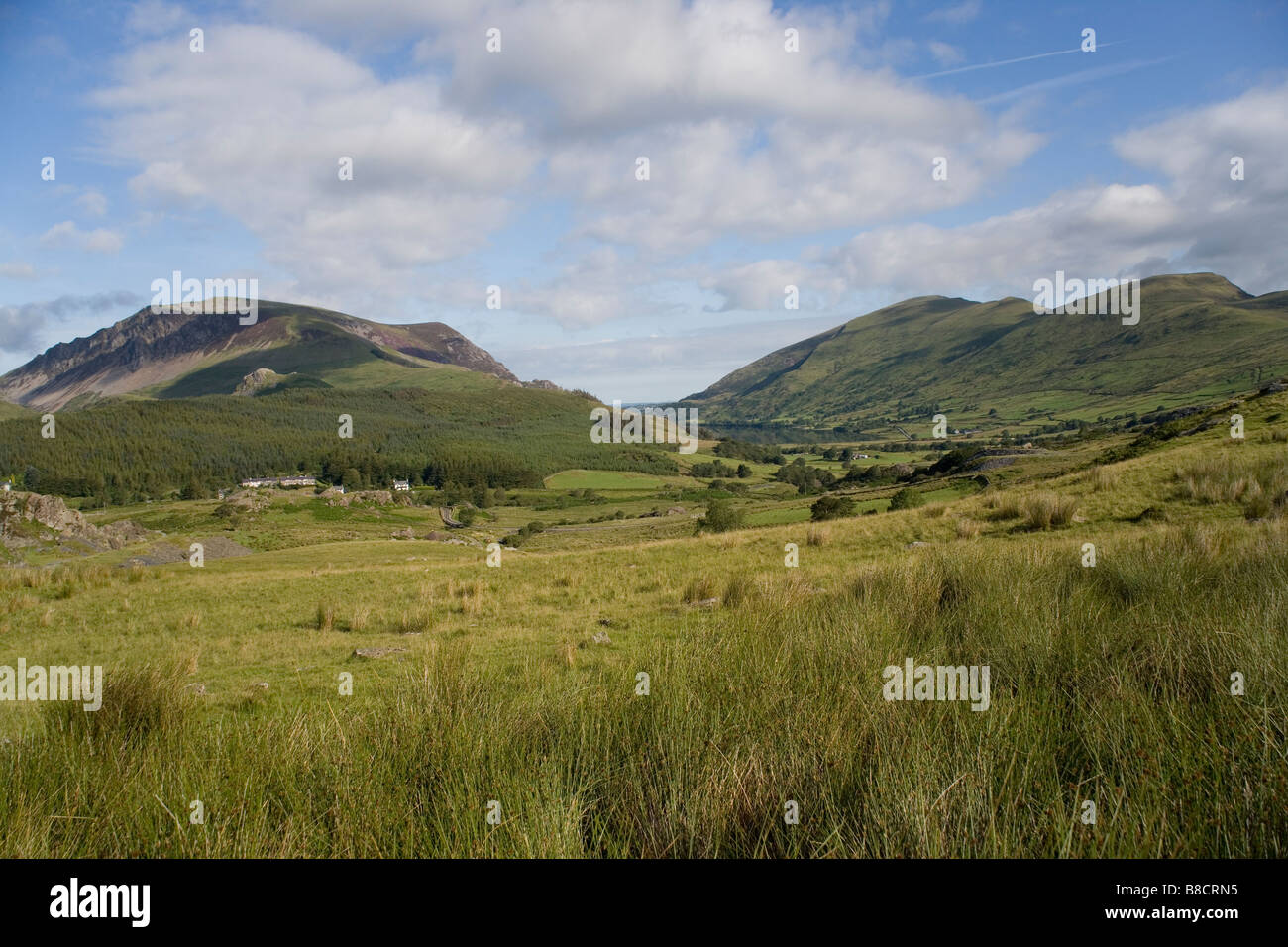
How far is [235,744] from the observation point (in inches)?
137

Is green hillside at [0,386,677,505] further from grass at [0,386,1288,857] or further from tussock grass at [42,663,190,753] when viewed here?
grass at [0,386,1288,857]

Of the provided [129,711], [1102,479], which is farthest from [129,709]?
[1102,479]

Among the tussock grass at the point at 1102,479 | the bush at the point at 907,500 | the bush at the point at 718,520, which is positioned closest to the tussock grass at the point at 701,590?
the tussock grass at the point at 1102,479

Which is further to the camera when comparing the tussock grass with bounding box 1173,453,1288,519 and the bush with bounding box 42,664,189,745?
the tussock grass with bounding box 1173,453,1288,519

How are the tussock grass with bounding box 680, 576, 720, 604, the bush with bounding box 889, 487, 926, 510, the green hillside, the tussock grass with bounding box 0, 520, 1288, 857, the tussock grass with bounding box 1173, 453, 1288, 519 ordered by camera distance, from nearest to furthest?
the tussock grass with bounding box 0, 520, 1288, 857, the tussock grass with bounding box 680, 576, 720, 604, the tussock grass with bounding box 1173, 453, 1288, 519, the bush with bounding box 889, 487, 926, 510, the green hillside

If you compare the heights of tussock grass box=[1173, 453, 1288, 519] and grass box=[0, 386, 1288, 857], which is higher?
tussock grass box=[1173, 453, 1288, 519]

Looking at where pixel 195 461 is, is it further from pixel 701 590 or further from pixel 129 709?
pixel 129 709

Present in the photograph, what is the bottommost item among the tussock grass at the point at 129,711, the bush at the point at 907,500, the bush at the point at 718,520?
the bush at the point at 718,520

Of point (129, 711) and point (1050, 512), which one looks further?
point (1050, 512)

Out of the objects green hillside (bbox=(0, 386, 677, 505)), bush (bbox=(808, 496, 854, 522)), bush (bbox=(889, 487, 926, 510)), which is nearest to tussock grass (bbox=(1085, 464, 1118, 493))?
bush (bbox=(889, 487, 926, 510))

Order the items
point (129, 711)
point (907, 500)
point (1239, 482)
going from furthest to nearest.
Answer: point (907, 500), point (1239, 482), point (129, 711)

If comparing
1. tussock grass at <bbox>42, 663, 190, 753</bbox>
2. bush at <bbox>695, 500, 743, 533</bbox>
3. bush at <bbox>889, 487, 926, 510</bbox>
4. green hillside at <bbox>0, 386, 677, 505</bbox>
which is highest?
green hillside at <bbox>0, 386, 677, 505</bbox>

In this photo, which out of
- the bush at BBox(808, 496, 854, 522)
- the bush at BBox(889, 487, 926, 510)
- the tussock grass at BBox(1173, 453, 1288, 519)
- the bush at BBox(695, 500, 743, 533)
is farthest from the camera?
the bush at BBox(695, 500, 743, 533)

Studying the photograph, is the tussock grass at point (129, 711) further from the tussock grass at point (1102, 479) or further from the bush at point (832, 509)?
the bush at point (832, 509)
